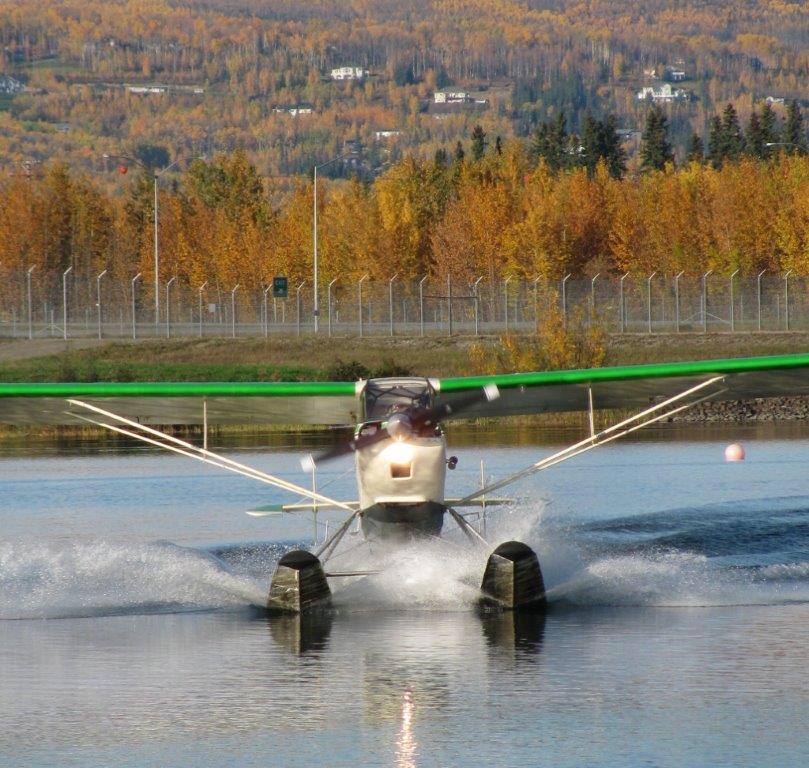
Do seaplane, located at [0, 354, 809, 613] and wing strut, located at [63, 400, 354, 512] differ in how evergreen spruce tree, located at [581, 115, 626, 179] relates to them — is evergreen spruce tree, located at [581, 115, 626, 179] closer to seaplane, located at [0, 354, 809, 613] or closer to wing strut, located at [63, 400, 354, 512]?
seaplane, located at [0, 354, 809, 613]

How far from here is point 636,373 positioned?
15500 millimetres

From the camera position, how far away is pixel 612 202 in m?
83.8

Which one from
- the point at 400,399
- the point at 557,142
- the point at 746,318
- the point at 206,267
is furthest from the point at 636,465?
the point at 557,142

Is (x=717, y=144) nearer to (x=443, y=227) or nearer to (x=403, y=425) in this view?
(x=443, y=227)

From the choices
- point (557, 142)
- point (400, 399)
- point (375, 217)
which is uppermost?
point (557, 142)

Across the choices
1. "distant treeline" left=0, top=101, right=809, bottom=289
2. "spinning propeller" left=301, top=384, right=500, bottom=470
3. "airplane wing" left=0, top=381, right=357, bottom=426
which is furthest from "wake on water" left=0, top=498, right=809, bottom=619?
"distant treeline" left=0, top=101, right=809, bottom=289

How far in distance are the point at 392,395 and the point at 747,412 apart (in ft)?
92.3

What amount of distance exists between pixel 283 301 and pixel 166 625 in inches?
1962

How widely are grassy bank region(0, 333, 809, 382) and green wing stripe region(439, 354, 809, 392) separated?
27876 millimetres

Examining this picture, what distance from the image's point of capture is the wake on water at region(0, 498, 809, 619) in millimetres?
12883

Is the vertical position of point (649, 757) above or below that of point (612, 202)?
below

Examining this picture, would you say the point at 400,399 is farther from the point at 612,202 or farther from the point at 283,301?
the point at 612,202

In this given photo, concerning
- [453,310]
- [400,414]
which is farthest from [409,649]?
[453,310]

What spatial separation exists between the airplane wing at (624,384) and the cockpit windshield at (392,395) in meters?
1.12
